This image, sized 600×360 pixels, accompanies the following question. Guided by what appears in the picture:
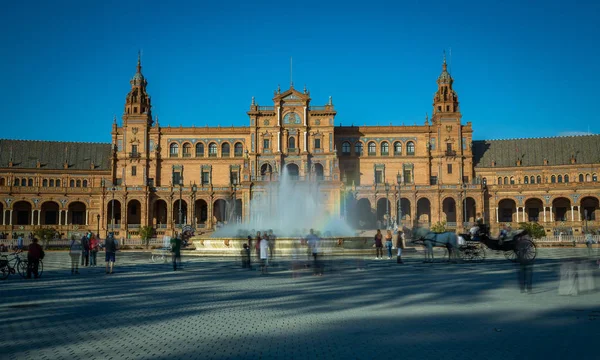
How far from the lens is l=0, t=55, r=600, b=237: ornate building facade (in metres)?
84.1

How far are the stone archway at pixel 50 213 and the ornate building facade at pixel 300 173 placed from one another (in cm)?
15

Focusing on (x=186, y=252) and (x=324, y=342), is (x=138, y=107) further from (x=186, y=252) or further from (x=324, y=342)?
(x=324, y=342)

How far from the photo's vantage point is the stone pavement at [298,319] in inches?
415

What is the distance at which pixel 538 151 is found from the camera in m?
95.3

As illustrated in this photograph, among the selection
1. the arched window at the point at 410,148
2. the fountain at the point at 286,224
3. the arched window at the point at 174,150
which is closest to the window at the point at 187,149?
the arched window at the point at 174,150

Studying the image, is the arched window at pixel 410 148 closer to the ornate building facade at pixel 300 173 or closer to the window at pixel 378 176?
the ornate building facade at pixel 300 173

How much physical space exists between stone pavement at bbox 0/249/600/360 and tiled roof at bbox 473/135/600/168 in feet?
247

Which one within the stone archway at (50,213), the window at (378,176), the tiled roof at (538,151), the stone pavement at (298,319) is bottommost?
the stone pavement at (298,319)

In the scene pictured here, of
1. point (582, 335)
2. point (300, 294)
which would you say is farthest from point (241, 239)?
point (582, 335)

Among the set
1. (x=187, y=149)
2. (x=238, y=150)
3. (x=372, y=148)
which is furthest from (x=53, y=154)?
(x=372, y=148)

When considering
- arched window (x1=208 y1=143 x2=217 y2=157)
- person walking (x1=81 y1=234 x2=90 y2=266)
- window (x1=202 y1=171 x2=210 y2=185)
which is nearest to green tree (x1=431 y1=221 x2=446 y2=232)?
window (x1=202 y1=171 x2=210 y2=185)

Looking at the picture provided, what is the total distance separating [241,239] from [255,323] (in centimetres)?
2671

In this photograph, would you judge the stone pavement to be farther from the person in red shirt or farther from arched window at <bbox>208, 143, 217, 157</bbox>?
arched window at <bbox>208, 143, 217, 157</bbox>

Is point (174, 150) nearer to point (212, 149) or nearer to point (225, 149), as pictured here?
point (212, 149)
